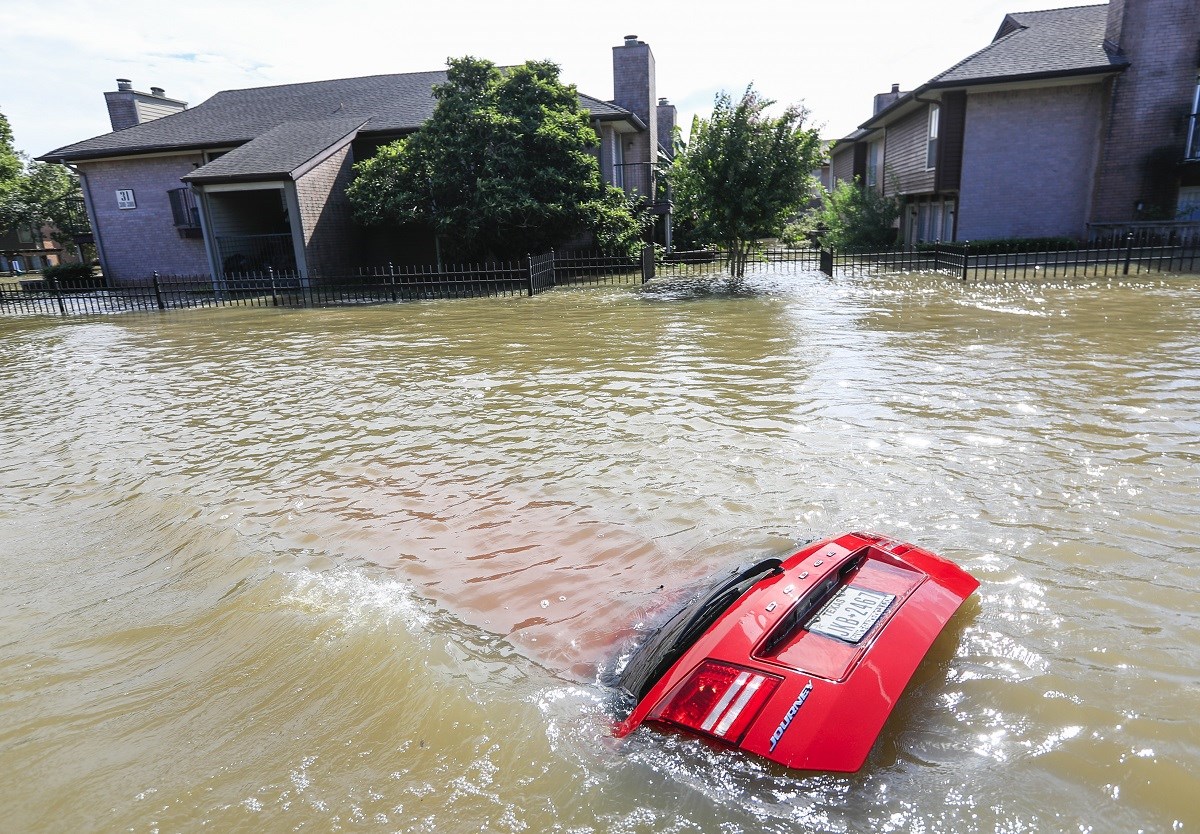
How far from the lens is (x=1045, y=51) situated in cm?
2200

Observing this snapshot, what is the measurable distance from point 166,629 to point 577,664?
255cm

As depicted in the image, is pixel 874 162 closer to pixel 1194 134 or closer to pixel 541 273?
pixel 1194 134

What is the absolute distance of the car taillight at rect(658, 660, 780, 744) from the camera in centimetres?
288

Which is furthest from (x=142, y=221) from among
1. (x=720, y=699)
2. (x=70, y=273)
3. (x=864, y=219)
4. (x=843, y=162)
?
(x=843, y=162)

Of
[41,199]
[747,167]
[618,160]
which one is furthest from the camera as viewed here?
[41,199]

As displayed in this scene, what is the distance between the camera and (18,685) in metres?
3.92

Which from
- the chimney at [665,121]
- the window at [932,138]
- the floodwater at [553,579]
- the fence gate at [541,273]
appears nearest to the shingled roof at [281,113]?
the fence gate at [541,273]

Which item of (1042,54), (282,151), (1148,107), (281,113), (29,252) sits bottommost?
(29,252)

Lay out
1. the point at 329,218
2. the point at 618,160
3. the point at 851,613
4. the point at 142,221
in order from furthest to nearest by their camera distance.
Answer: the point at 142,221 < the point at 618,160 < the point at 329,218 < the point at 851,613

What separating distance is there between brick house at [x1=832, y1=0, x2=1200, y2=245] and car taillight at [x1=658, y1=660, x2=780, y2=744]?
23162mm

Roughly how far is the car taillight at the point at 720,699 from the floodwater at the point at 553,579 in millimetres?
152

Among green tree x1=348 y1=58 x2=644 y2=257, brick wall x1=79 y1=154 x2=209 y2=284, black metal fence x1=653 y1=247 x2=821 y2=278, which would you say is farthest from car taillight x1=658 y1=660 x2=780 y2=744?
brick wall x1=79 y1=154 x2=209 y2=284

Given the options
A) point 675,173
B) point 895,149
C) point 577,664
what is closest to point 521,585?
point 577,664

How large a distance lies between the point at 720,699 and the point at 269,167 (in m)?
22.1
